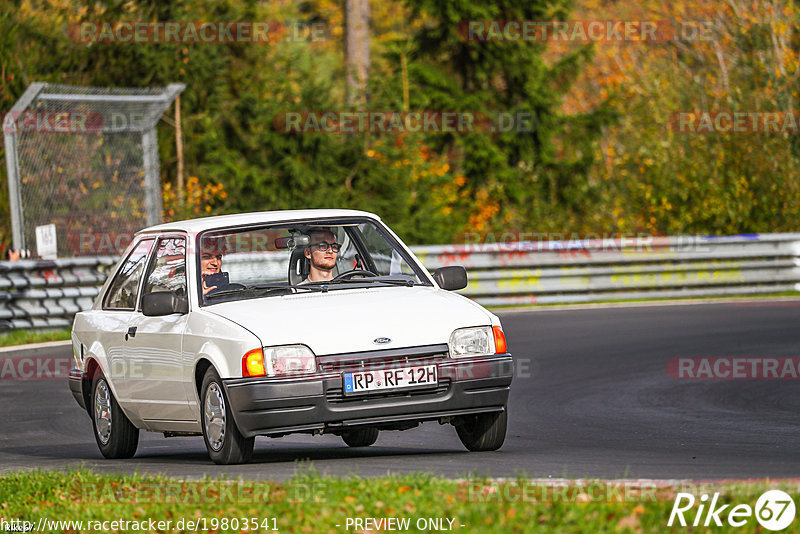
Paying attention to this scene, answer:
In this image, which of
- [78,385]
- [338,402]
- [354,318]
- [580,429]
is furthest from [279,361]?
[580,429]

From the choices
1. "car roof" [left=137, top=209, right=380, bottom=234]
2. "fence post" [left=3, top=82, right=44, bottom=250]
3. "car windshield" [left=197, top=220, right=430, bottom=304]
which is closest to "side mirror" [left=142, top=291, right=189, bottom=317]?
"car windshield" [left=197, top=220, right=430, bottom=304]

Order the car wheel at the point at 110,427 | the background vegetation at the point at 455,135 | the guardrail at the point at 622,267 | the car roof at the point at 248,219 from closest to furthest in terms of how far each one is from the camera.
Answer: the car roof at the point at 248,219, the car wheel at the point at 110,427, the guardrail at the point at 622,267, the background vegetation at the point at 455,135

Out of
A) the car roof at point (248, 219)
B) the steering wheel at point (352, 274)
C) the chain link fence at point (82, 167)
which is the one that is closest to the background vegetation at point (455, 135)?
the chain link fence at point (82, 167)

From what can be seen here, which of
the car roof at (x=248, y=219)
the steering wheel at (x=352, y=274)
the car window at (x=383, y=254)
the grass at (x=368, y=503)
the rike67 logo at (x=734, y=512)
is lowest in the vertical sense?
the grass at (x=368, y=503)

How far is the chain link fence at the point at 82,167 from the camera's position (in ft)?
66.0

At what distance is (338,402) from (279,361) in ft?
1.35

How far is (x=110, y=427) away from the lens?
1041cm

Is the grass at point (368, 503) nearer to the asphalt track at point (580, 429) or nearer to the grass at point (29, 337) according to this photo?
the asphalt track at point (580, 429)

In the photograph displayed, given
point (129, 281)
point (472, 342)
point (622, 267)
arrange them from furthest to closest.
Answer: point (622, 267)
point (129, 281)
point (472, 342)

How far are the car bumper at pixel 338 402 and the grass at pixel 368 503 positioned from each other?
27.1 inches

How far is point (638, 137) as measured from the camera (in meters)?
31.9

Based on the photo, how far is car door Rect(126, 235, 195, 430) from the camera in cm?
940

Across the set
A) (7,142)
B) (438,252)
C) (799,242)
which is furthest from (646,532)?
(799,242)

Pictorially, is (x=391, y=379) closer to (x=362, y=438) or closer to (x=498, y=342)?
(x=498, y=342)
